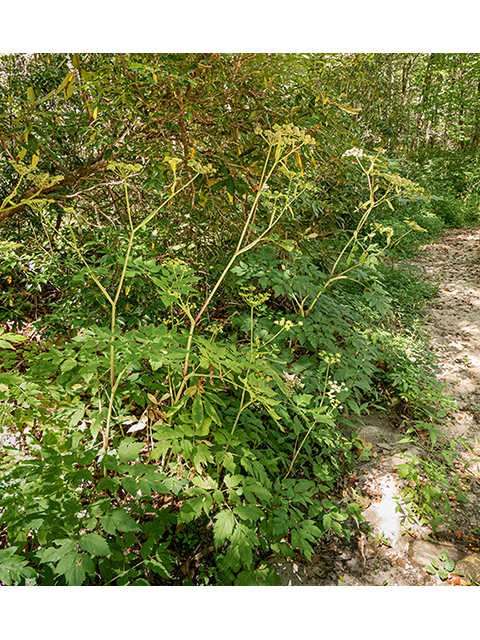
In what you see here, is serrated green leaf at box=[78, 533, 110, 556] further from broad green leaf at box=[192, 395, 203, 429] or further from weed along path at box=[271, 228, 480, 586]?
weed along path at box=[271, 228, 480, 586]

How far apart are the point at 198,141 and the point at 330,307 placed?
4.92 feet

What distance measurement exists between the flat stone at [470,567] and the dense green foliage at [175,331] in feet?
1.67

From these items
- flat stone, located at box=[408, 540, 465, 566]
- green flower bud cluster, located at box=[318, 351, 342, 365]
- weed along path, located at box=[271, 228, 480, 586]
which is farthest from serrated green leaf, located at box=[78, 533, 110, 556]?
flat stone, located at box=[408, 540, 465, 566]

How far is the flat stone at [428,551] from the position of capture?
5.35ft

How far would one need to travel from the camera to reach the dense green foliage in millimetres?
1207

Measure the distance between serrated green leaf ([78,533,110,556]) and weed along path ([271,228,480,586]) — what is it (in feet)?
2.87

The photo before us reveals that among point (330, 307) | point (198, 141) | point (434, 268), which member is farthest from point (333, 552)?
point (434, 268)

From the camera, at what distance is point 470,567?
158 centimetres

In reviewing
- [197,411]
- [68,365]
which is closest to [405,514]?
[197,411]

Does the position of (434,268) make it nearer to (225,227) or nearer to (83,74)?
(225,227)

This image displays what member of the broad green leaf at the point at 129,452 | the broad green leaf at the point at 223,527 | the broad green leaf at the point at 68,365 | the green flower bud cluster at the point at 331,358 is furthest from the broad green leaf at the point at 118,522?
the green flower bud cluster at the point at 331,358

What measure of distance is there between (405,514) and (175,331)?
1655 mm

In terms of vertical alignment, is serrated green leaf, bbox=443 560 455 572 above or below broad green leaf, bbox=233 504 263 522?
below

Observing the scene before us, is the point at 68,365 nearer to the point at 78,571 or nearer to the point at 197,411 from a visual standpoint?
the point at 197,411
